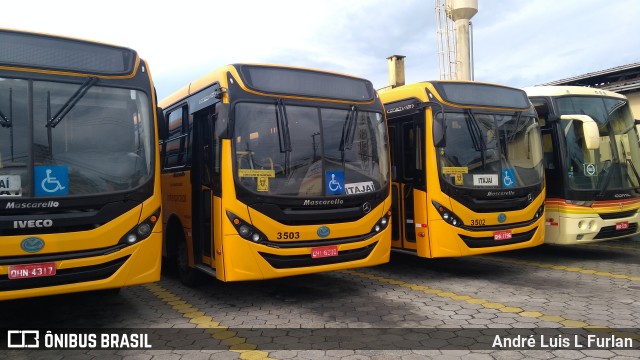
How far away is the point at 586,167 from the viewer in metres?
8.38

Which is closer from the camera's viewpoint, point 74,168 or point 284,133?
point 74,168

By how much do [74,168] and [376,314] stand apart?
3689 mm

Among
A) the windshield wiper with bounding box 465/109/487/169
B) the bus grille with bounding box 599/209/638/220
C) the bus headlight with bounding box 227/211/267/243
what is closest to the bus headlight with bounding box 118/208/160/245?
the bus headlight with bounding box 227/211/267/243

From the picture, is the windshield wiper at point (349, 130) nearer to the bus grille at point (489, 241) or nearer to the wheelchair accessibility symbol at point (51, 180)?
the bus grille at point (489, 241)

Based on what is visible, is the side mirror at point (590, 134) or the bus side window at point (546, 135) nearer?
the side mirror at point (590, 134)

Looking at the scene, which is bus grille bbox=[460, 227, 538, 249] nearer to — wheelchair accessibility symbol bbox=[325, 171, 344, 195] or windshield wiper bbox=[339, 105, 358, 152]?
wheelchair accessibility symbol bbox=[325, 171, 344, 195]

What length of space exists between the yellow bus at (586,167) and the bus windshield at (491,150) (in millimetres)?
777

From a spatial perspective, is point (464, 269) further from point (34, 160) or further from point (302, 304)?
point (34, 160)

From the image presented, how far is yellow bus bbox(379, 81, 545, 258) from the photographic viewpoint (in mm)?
7098

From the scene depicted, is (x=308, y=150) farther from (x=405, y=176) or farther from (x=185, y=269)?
(x=185, y=269)

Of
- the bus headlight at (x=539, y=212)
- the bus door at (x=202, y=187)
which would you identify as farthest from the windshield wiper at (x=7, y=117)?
the bus headlight at (x=539, y=212)

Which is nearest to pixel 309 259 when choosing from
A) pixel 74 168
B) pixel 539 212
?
pixel 74 168

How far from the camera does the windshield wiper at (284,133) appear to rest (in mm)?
5902

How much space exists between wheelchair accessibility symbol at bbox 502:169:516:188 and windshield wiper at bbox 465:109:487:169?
432 mm
